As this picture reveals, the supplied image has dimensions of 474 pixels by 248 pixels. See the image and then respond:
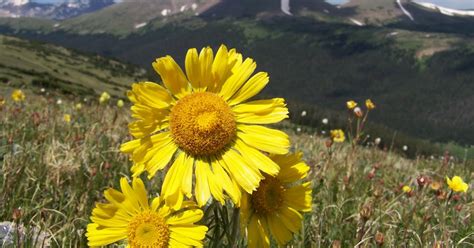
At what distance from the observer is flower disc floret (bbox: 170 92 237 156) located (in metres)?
2.66

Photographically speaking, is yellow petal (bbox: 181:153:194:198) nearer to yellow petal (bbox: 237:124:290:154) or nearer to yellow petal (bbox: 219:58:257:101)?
yellow petal (bbox: 237:124:290:154)

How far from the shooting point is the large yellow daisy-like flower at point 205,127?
259 cm

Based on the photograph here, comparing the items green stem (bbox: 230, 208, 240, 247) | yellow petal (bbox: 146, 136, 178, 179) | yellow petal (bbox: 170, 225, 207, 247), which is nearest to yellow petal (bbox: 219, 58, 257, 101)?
yellow petal (bbox: 146, 136, 178, 179)

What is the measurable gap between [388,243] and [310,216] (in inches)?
37.2

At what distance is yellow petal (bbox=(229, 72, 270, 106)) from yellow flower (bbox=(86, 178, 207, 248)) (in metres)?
0.63

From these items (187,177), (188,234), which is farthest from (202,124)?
(188,234)

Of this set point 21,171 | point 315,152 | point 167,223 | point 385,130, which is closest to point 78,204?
point 21,171

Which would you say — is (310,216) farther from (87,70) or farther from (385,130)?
(87,70)

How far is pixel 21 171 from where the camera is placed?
5180 millimetres

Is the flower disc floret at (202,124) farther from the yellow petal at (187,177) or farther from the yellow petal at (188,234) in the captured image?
the yellow petal at (188,234)

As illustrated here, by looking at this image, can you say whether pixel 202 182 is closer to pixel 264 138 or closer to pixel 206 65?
pixel 264 138

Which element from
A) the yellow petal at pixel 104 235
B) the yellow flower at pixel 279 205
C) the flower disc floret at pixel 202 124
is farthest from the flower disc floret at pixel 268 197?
the yellow petal at pixel 104 235

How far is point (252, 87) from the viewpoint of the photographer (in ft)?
9.27

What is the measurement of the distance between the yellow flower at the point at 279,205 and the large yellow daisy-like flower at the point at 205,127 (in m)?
0.27
